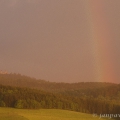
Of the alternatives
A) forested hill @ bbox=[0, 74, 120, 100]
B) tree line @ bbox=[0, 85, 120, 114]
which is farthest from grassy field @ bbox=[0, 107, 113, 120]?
forested hill @ bbox=[0, 74, 120, 100]

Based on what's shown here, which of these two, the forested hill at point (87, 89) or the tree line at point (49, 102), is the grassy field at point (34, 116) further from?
the forested hill at point (87, 89)

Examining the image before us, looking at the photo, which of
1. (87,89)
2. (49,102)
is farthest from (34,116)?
(87,89)

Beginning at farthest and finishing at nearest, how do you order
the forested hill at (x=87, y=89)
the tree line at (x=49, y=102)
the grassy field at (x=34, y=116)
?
the forested hill at (x=87, y=89), the tree line at (x=49, y=102), the grassy field at (x=34, y=116)

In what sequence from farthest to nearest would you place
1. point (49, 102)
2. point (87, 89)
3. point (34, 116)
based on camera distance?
point (87, 89)
point (49, 102)
point (34, 116)

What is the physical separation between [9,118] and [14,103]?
16.0 meters

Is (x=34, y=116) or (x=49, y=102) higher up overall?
(x=49, y=102)

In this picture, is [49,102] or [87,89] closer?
[49,102]

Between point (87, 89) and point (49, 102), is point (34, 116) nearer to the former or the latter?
point (49, 102)

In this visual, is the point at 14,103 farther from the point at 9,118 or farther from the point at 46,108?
the point at 9,118

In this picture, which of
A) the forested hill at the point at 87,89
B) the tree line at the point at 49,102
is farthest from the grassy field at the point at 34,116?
the forested hill at the point at 87,89

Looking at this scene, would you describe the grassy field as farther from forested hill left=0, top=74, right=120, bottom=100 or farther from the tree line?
forested hill left=0, top=74, right=120, bottom=100

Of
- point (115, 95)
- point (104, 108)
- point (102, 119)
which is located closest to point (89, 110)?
point (104, 108)

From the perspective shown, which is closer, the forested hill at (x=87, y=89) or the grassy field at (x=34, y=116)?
the grassy field at (x=34, y=116)

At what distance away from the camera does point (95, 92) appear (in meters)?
67.2
